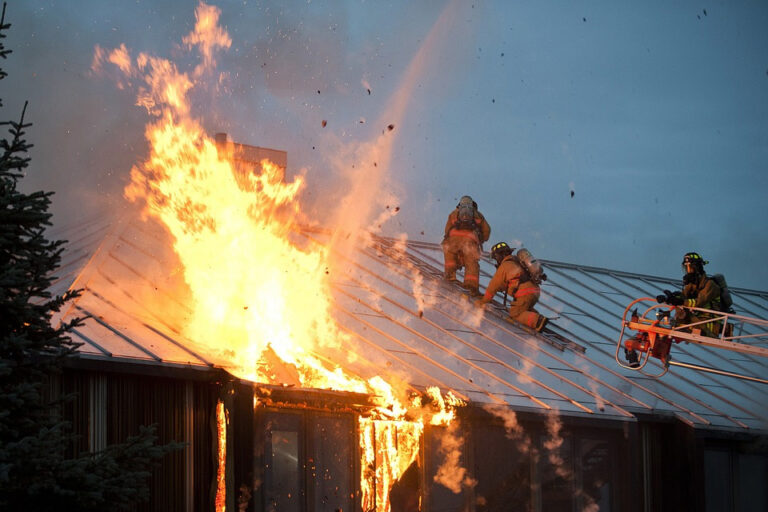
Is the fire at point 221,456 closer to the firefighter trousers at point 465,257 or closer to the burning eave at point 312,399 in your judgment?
the burning eave at point 312,399

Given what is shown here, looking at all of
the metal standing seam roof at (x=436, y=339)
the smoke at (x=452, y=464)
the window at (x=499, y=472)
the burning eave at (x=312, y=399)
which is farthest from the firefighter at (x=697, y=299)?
the burning eave at (x=312, y=399)

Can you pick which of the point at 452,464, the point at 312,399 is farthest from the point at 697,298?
the point at 312,399

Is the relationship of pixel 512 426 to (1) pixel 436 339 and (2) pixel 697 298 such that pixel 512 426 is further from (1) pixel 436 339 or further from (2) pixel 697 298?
(2) pixel 697 298

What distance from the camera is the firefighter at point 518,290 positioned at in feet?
61.9

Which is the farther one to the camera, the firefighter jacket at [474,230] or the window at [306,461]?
the firefighter jacket at [474,230]

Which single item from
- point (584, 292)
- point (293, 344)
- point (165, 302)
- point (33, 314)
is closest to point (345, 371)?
point (293, 344)

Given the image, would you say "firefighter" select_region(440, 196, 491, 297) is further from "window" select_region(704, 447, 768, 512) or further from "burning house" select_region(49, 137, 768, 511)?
"window" select_region(704, 447, 768, 512)

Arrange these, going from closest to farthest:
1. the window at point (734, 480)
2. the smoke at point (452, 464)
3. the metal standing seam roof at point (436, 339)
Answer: the metal standing seam roof at point (436, 339), the smoke at point (452, 464), the window at point (734, 480)

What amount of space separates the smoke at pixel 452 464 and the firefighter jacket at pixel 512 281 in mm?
5548

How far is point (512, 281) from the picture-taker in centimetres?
1920

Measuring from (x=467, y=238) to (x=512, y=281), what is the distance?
55.6 inches

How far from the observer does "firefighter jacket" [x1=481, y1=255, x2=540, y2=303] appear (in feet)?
62.7

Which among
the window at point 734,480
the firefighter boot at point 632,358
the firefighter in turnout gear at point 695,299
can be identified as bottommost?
the window at point 734,480

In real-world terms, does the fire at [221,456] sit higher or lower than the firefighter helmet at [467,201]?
lower
